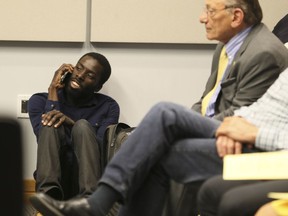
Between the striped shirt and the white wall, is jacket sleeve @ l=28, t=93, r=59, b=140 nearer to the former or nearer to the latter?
the white wall

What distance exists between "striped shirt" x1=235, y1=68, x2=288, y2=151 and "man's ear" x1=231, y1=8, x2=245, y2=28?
48cm

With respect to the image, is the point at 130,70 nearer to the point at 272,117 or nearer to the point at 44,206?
the point at 272,117

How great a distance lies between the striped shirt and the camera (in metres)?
1.58

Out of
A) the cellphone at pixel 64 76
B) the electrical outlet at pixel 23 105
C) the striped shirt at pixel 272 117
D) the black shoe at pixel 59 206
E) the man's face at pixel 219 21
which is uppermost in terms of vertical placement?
the man's face at pixel 219 21

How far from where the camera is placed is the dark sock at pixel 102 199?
1.51 metres

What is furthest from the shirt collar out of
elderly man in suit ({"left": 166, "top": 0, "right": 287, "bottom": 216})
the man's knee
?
the man's knee

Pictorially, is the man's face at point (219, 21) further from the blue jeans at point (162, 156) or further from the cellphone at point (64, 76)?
the cellphone at point (64, 76)

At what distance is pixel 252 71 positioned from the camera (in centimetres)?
193

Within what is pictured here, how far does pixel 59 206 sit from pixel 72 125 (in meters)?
1.42

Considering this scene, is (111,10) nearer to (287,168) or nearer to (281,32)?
(281,32)

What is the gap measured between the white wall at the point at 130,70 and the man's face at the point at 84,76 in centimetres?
21

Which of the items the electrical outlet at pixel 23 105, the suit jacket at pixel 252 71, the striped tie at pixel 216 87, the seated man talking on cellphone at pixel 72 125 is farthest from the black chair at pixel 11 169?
the electrical outlet at pixel 23 105

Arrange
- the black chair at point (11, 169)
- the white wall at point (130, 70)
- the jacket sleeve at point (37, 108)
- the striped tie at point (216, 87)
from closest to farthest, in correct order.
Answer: the black chair at point (11, 169) → the striped tie at point (216, 87) → the jacket sleeve at point (37, 108) → the white wall at point (130, 70)

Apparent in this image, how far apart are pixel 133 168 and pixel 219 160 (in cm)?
27
